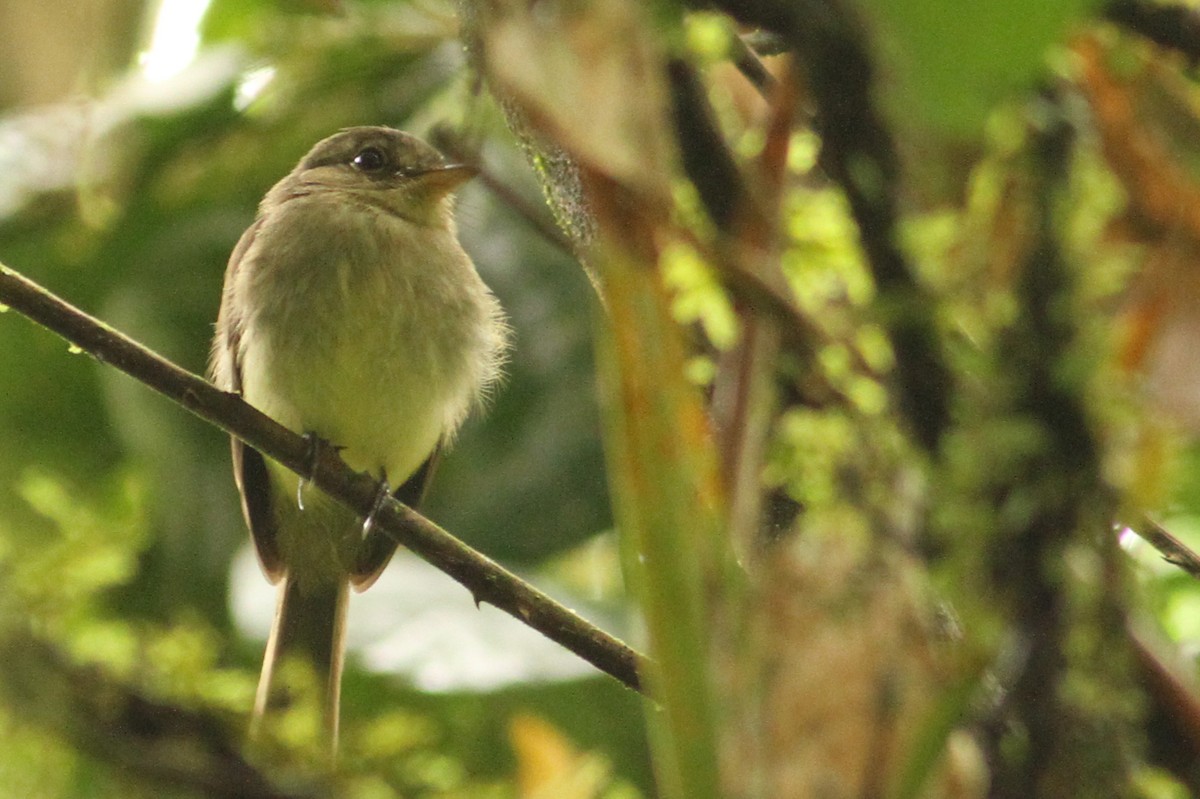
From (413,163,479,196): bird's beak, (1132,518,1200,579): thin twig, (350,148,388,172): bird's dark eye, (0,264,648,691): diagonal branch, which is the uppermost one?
(1132,518,1200,579): thin twig

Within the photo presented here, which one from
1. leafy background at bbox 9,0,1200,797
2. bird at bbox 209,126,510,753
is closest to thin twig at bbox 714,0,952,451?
leafy background at bbox 9,0,1200,797

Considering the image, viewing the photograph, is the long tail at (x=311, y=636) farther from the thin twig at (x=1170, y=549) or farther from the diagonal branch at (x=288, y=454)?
the thin twig at (x=1170, y=549)

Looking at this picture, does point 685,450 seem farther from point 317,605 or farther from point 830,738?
point 317,605

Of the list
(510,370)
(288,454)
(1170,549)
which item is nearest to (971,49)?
(1170,549)

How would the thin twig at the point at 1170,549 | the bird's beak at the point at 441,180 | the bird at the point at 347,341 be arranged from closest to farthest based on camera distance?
1. the thin twig at the point at 1170,549
2. the bird at the point at 347,341
3. the bird's beak at the point at 441,180

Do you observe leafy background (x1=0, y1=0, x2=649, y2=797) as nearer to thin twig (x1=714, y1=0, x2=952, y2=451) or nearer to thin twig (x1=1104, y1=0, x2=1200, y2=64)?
thin twig (x1=1104, y1=0, x2=1200, y2=64)

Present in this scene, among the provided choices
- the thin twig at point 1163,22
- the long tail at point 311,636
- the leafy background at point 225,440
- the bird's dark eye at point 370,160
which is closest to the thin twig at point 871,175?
the thin twig at point 1163,22

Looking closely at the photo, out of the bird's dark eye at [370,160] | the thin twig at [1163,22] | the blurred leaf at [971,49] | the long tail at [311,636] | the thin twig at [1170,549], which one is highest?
the blurred leaf at [971,49]
